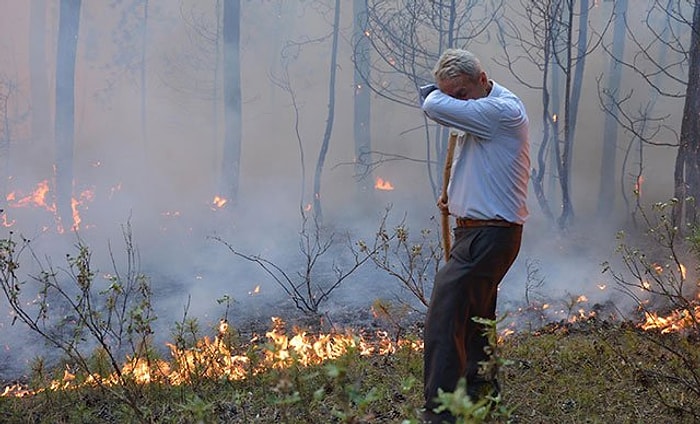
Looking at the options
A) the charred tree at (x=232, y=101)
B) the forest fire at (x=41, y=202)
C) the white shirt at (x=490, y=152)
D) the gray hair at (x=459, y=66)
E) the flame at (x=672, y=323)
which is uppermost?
the charred tree at (x=232, y=101)

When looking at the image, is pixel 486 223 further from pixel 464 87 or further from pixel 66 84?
pixel 66 84

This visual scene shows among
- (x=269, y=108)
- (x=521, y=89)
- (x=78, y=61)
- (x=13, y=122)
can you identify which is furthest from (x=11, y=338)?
(x=521, y=89)

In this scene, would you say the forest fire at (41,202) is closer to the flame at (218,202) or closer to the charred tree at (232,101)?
the flame at (218,202)

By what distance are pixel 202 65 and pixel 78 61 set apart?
342cm

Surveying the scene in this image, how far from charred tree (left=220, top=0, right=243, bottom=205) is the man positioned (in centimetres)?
1324

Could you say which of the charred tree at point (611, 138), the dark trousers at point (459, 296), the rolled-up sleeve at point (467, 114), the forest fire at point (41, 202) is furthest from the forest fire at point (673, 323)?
the forest fire at point (41, 202)

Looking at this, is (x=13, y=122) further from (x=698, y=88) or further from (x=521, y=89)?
Answer: (x=698, y=88)

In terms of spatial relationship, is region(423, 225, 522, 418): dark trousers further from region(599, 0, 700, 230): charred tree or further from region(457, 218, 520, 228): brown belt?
region(599, 0, 700, 230): charred tree

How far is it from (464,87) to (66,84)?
14.3 meters

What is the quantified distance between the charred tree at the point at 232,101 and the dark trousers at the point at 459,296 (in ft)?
43.5

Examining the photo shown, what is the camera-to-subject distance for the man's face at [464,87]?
3.27m

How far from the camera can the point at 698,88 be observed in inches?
298

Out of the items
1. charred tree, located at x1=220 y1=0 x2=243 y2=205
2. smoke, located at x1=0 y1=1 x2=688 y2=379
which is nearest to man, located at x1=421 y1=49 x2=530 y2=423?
smoke, located at x1=0 y1=1 x2=688 y2=379

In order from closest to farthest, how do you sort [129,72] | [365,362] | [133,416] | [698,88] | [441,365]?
[441,365] → [133,416] → [365,362] → [698,88] → [129,72]
